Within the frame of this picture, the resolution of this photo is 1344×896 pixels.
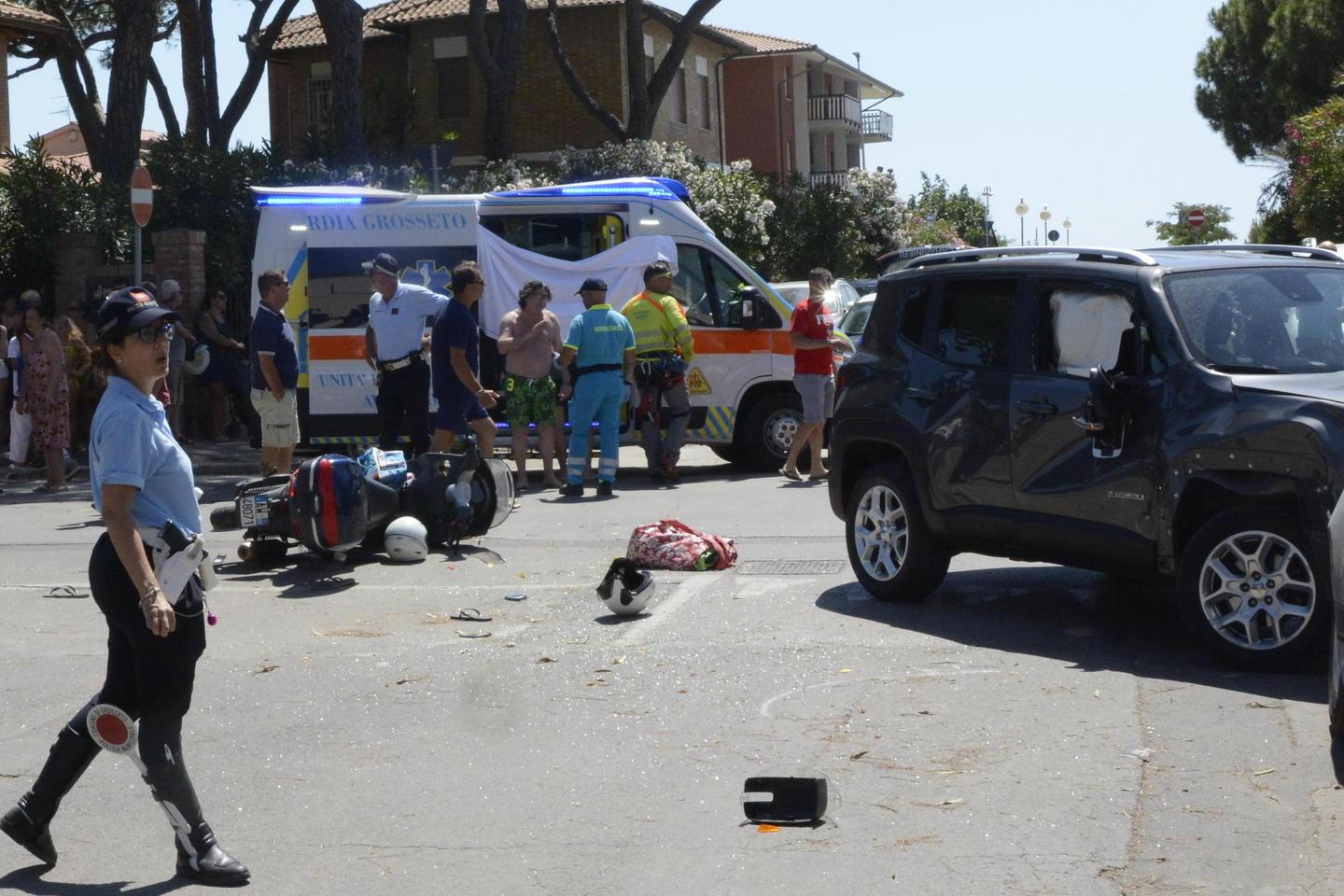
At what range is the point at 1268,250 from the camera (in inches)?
338

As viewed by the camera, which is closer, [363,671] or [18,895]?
[18,895]

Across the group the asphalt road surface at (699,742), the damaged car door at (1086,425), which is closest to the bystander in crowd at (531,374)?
the asphalt road surface at (699,742)

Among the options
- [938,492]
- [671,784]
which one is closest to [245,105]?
[938,492]

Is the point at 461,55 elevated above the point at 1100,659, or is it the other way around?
the point at 461,55

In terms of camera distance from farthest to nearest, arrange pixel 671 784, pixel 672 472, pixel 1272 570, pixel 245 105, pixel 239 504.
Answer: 1. pixel 245 105
2. pixel 672 472
3. pixel 239 504
4. pixel 1272 570
5. pixel 671 784

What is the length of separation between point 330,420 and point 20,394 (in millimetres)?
3007

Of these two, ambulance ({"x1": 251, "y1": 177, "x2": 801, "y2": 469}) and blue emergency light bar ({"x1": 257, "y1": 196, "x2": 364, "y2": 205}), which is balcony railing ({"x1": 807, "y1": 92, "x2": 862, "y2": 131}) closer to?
ambulance ({"x1": 251, "y1": 177, "x2": 801, "y2": 469})

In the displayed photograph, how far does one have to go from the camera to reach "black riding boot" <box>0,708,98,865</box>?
5.21 m

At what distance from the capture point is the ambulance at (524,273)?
16.0 metres

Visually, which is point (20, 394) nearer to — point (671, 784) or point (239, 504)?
point (239, 504)

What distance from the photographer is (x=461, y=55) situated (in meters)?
47.2

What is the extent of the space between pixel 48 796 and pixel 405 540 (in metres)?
5.82

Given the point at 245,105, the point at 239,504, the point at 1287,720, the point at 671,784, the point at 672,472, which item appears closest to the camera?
the point at 671,784

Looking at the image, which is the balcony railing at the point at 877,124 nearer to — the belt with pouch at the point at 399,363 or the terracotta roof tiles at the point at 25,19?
the terracotta roof tiles at the point at 25,19
